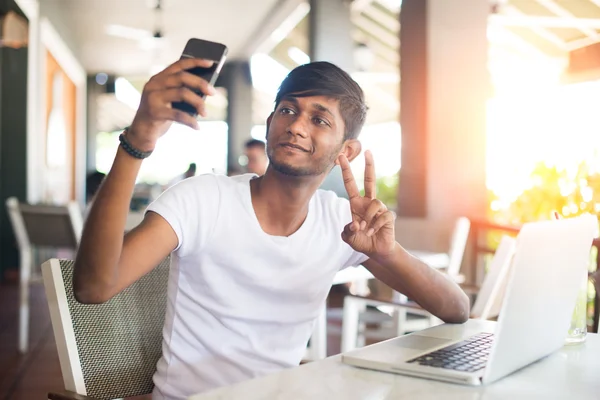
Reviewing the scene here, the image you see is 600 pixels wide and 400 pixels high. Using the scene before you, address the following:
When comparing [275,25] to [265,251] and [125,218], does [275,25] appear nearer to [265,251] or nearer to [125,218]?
[265,251]

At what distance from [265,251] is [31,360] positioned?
3014mm

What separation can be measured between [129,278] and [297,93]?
0.55m

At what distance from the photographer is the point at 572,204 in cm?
329

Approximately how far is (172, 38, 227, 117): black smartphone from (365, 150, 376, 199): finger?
1.38 ft

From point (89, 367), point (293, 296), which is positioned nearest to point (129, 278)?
point (89, 367)

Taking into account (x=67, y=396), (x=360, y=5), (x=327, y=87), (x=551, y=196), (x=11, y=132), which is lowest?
(x=67, y=396)

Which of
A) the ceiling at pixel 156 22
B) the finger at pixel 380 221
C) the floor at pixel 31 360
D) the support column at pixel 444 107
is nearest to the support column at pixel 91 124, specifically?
the ceiling at pixel 156 22

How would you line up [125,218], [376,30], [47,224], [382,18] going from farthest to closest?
[376,30]
[382,18]
[47,224]
[125,218]

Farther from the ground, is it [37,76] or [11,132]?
[37,76]

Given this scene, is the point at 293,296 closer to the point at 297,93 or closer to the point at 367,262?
the point at 367,262

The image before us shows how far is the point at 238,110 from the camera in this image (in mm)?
12180

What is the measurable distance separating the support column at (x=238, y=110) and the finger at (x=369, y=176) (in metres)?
10.7

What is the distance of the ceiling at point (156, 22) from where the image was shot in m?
8.38

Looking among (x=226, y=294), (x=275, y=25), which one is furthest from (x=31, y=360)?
(x=275, y=25)
